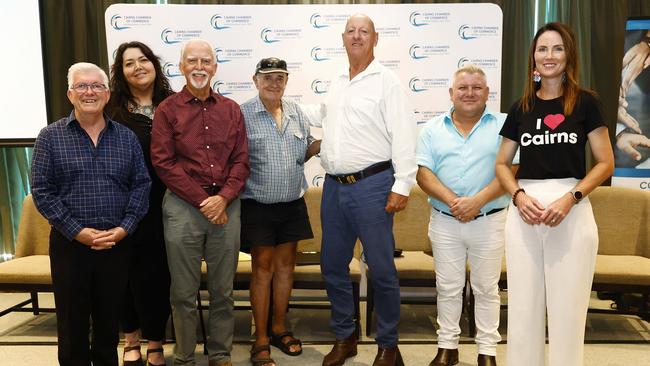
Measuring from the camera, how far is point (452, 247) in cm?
285

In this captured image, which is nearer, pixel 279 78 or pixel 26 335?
pixel 279 78

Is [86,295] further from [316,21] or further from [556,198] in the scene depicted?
[316,21]

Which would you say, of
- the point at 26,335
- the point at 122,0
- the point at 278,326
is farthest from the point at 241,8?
the point at 26,335

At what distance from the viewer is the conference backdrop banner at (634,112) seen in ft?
13.3

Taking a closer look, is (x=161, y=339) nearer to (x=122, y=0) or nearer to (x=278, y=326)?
(x=278, y=326)

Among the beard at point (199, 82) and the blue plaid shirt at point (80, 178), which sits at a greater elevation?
the beard at point (199, 82)

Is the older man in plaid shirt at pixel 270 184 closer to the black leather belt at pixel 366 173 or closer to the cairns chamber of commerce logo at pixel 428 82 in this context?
the black leather belt at pixel 366 173

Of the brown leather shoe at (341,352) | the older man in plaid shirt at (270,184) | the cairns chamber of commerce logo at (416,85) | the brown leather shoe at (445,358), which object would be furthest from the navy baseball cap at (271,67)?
the brown leather shoe at (445,358)

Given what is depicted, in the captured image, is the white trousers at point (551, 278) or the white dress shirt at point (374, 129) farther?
the white dress shirt at point (374, 129)

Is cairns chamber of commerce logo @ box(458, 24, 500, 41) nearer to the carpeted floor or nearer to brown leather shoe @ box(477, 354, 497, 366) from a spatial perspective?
the carpeted floor

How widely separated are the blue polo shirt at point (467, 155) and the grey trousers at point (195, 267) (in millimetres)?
1165

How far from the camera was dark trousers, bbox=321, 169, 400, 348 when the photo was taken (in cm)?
281

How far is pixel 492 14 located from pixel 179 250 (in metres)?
3.07

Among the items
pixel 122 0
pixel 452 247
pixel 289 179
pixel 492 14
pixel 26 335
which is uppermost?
pixel 122 0
